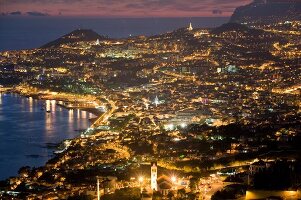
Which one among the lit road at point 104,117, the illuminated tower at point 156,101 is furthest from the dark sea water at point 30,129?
the illuminated tower at point 156,101

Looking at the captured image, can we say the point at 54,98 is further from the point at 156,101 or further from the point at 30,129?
the point at 30,129

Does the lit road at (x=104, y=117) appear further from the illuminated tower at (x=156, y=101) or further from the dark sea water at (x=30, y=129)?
Result: the illuminated tower at (x=156, y=101)

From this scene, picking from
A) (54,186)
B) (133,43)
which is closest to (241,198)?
(54,186)

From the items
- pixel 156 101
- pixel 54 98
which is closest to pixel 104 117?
pixel 156 101

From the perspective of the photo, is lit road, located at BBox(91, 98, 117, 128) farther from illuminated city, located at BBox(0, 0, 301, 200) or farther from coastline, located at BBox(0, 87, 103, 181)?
coastline, located at BBox(0, 87, 103, 181)

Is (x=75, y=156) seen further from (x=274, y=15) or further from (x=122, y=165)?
(x=274, y=15)
